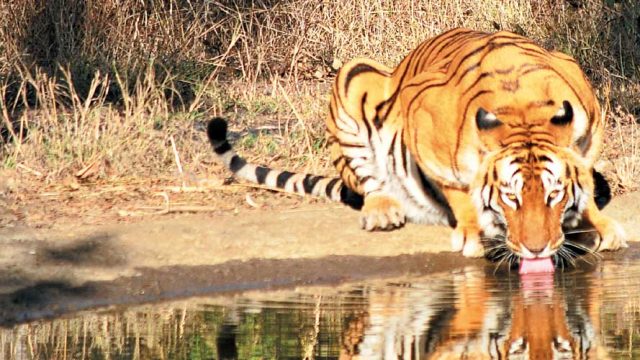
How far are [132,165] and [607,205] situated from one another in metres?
2.96

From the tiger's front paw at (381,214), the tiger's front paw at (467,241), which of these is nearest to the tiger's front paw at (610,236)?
the tiger's front paw at (467,241)

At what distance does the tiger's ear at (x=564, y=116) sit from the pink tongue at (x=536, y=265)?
0.69m

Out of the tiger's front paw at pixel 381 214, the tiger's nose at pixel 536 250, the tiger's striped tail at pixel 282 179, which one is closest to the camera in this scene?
the tiger's nose at pixel 536 250

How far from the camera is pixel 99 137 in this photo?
9266 mm

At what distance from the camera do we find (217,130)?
8.59 metres

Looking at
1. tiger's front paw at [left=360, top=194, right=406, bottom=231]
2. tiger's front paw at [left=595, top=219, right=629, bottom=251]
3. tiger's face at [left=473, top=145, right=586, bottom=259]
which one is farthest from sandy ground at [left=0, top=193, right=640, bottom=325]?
tiger's face at [left=473, top=145, right=586, bottom=259]

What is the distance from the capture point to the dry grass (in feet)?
31.2

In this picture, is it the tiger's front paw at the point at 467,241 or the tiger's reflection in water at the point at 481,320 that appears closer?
the tiger's reflection in water at the point at 481,320

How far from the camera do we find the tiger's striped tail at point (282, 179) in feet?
28.5

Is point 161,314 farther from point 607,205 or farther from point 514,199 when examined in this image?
point 607,205

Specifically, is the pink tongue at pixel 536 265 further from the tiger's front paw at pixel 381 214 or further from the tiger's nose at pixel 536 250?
the tiger's front paw at pixel 381 214

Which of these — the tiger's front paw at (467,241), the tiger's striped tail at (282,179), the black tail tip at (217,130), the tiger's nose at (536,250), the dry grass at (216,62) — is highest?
the dry grass at (216,62)

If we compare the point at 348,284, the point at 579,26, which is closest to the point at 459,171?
the point at 348,284

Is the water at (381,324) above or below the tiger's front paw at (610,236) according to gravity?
below
